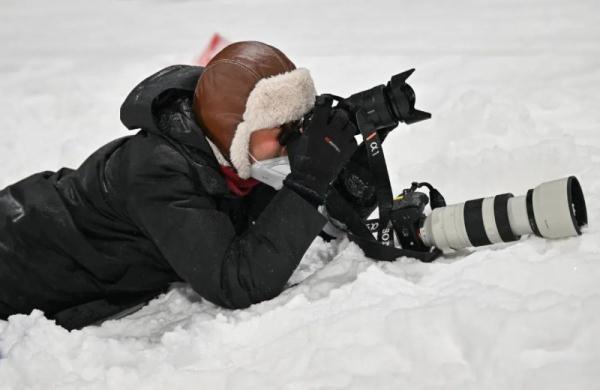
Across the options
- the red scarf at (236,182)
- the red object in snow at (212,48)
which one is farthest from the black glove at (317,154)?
the red object in snow at (212,48)

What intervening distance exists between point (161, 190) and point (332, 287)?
510 millimetres

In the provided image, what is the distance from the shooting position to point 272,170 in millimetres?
1979

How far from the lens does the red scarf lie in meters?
2.02

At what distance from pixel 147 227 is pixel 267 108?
444mm

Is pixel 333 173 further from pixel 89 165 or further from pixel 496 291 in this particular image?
pixel 89 165

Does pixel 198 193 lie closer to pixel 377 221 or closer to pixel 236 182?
pixel 236 182

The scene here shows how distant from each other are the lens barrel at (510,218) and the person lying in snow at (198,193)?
0.33m

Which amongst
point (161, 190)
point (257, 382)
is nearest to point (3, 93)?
point (161, 190)

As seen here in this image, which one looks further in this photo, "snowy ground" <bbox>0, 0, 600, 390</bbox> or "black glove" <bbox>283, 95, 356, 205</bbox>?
"black glove" <bbox>283, 95, 356, 205</bbox>

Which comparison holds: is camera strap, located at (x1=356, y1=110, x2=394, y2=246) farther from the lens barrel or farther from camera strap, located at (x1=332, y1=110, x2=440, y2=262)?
the lens barrel

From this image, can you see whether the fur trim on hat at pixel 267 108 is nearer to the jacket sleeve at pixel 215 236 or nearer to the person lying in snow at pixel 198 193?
the person lying in snow at pixel 198 193

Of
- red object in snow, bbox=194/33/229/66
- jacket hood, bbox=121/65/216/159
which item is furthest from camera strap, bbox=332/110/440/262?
red object in snow, bbox=194/33/229/66

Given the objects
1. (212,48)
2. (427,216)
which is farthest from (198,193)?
(212,48)

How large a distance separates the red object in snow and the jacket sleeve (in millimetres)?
2625
